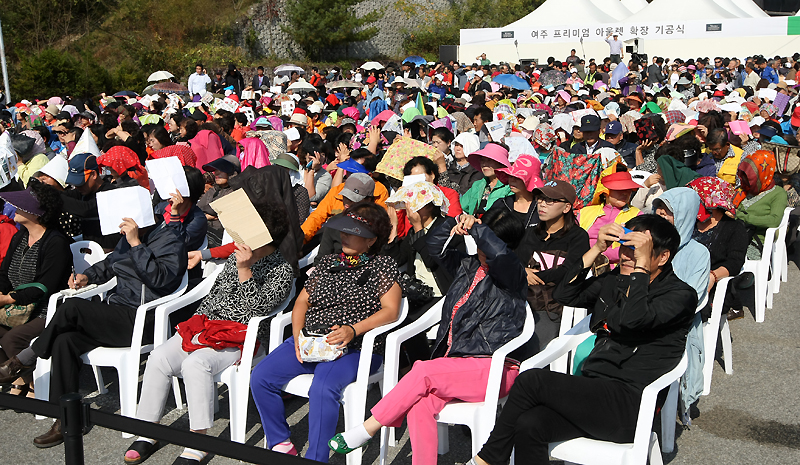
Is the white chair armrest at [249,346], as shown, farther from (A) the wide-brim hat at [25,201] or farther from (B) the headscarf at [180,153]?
(B) the headscarf at [180,153]

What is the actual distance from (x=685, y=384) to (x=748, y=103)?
917cm

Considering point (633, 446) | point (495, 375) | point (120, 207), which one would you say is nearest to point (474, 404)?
point (495, 375)

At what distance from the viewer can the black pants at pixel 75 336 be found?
4062mm

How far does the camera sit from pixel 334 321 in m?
3.77

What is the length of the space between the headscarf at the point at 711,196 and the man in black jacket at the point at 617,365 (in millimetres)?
1556

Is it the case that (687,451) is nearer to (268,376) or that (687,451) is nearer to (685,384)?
(685,384)

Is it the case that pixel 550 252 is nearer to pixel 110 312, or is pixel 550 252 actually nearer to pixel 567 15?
pixel 110 312

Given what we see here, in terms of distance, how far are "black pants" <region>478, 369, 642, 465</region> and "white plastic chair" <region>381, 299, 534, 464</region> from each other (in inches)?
7.7

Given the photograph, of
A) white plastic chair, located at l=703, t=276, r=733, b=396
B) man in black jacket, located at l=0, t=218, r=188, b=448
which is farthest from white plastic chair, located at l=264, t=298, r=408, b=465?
white plastic chair, located at l=703, t=276, r=733, b=396

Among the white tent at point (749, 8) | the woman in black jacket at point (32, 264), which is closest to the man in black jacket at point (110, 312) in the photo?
the woman in black jacket at point (32, 264)

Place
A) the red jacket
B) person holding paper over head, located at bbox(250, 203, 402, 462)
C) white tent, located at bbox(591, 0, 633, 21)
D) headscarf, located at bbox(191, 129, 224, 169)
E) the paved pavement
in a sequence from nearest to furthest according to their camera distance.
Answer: person holding paper over head, located at bbox(250, 203, 402, 462) → the paved pavement → the red jacket → headscarf, located at bbox(191, 129, 224, 169) → white tent, located at bbox(591, 0, 633, 21)

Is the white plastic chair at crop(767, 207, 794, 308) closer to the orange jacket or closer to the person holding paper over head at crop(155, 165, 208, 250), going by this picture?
the orange jacket

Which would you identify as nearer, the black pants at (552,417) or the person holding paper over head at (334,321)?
the black pants at (552,417)

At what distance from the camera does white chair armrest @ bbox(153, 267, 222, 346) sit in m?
4.14
